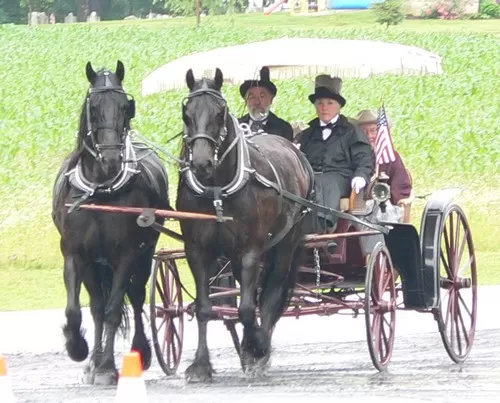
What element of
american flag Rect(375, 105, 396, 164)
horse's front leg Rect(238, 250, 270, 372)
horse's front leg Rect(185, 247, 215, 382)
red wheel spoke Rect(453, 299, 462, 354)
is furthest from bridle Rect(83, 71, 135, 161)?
red wheel spoke Rect(453, 299, 462, 354)

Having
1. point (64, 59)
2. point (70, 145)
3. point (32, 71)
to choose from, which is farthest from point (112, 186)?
point (64, 59)

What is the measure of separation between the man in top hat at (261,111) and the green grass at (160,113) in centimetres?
487

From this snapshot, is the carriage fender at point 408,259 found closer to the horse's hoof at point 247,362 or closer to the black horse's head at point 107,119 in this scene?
the horse's hoof at point 247,362

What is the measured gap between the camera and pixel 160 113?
32.4 metres

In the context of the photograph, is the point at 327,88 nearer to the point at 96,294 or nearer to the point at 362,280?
the point at 362,280

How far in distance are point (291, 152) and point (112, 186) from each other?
175 centimetres

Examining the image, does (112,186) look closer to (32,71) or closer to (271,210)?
(271,210)

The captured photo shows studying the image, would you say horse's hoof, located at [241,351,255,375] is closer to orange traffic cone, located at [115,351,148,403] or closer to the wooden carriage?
the wooden carriage

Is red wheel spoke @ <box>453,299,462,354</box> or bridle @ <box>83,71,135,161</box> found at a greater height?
bridle @ <box>83,71,135,161</box>

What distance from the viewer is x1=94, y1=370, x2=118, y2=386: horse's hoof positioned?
1054cm

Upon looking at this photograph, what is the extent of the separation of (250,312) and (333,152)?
A: 81.3 inches

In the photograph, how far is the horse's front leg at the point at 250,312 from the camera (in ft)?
34.5

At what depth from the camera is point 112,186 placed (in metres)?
10.5

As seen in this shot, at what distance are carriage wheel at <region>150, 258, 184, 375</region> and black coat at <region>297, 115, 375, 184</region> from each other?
1.43 meters
